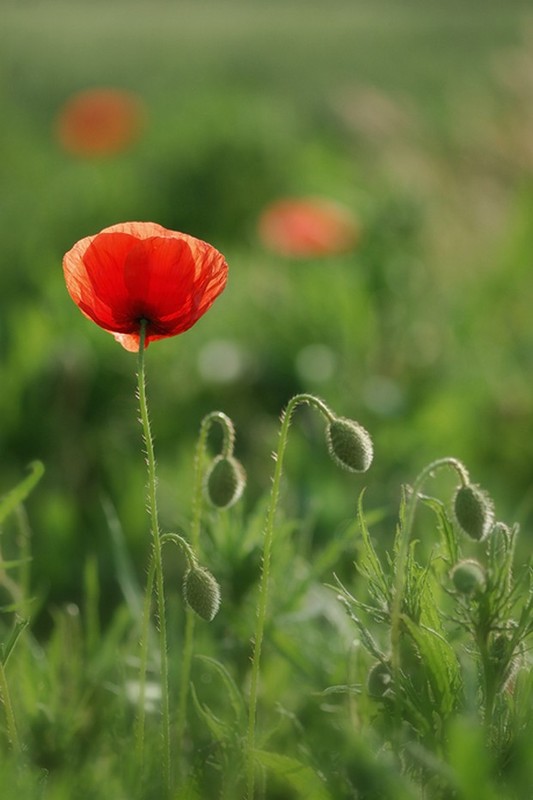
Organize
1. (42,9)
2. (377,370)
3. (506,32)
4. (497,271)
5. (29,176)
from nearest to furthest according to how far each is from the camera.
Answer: (377,370)
(497,271)
(29,176)
(506,32)
(42,9)

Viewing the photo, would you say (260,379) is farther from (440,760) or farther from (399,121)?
(399,121)

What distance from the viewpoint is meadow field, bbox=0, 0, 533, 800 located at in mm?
981

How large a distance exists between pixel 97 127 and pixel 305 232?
1.59 metres

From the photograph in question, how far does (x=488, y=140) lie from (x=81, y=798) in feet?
11.2

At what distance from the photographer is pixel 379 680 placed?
3.37 ft

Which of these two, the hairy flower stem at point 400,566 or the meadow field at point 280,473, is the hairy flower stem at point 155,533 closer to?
the meadow field at point 280,473

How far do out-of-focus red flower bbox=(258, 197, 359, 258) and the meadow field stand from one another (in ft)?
0.09

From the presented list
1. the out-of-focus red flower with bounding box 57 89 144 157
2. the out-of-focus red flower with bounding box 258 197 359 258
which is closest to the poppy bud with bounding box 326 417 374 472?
the out-of-focus red flower with bounding box 258 197 359 258

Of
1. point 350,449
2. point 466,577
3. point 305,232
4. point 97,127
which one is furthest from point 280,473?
point 97,127

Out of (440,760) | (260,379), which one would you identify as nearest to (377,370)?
(260,379)

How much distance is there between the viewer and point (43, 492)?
2.23 meters

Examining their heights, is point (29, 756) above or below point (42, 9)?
below

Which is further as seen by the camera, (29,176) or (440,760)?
(29,176)

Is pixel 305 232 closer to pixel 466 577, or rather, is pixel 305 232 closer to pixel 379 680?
pixel 379 680
